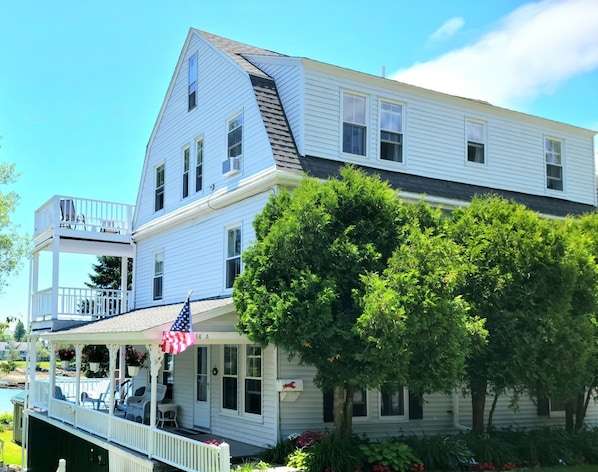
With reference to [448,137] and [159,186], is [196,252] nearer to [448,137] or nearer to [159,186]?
[159,186]

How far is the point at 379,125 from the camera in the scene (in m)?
14.9

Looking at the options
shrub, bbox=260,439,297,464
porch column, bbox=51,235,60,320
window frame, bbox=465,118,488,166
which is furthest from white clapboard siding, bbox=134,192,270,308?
window frame, bbox=465,118,488,166

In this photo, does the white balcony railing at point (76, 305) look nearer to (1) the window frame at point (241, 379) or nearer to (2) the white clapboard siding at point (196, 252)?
(2) the white clapboard siding at point (196, 252)

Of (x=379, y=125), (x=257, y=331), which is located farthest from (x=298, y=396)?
(x=379, y=125)

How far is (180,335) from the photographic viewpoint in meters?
10.8

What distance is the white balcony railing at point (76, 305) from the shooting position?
19156 mm

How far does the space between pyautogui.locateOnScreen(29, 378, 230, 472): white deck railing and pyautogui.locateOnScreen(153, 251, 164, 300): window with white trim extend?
402 cm

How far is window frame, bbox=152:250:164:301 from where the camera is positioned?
18.9 metres

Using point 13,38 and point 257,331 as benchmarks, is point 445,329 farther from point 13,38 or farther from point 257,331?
point 13,38

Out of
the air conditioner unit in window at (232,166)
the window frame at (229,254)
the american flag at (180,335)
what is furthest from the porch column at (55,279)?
the american flag at (180,335)

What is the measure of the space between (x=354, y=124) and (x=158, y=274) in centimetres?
813

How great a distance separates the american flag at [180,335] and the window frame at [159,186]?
8.87 meters

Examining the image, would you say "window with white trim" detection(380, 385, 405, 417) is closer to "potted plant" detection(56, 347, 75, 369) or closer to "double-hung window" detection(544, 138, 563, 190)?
"double-hung window" detection(544, 138, 563, 190)

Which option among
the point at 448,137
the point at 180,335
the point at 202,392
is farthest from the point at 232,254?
the point at 448,137
